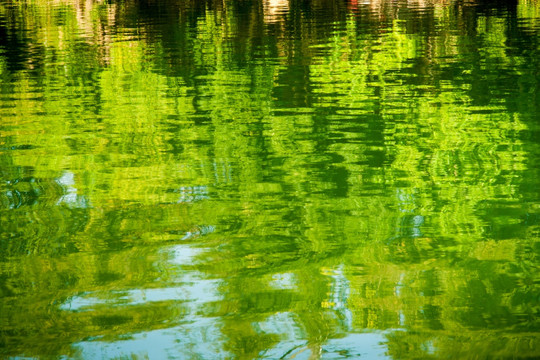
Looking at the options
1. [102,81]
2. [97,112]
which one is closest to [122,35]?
[102,81]

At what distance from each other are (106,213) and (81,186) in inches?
40.9

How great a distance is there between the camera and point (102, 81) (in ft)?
49.5

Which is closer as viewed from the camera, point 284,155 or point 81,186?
point 81,186

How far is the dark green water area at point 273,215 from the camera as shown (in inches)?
163

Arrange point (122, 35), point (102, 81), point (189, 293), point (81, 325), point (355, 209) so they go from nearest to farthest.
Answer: point (81, 325), point (189, 293), point (355, 209), point (102, 81), point (122, 35)

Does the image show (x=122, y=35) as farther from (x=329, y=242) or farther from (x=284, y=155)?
(x=329, y=242)

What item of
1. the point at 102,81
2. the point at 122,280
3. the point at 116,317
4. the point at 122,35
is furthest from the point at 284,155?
the point at 122,35

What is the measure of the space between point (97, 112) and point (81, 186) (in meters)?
4.47

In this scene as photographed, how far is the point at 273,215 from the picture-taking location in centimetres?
627

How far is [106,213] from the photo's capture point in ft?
21.0

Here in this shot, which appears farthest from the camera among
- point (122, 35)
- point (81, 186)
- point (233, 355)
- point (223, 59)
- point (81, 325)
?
point (122, 35)

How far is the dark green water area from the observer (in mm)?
4145

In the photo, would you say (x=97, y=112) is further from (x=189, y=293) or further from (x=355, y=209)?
(x=189, y=293)

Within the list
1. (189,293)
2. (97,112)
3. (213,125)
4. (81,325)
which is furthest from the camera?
(97,112)
